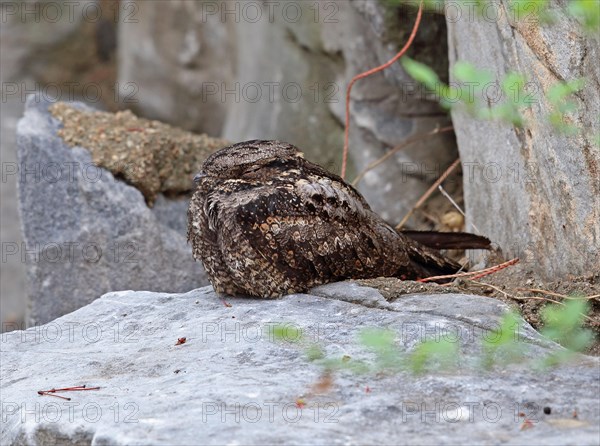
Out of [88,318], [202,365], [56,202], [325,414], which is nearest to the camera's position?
[325,414]

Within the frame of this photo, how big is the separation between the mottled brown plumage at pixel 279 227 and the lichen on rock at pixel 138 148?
1561 millimetres

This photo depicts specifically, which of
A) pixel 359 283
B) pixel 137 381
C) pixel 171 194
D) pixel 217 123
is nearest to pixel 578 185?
pixel 359 283

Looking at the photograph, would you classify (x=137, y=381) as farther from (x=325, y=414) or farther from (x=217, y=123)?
(x=217, y=123)

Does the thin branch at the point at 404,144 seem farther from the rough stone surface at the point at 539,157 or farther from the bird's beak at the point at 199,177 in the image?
the bird's beak at the point at 199,177

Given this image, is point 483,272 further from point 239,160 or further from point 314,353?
point 314,353

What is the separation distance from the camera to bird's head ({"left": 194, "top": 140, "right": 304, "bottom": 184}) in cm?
437

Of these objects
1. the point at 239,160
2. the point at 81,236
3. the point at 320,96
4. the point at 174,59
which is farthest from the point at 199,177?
the point at 174,59

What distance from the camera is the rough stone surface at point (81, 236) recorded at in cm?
585

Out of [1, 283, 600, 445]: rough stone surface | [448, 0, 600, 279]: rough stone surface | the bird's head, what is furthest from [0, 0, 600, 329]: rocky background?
the bird's head

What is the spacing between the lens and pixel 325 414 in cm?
303

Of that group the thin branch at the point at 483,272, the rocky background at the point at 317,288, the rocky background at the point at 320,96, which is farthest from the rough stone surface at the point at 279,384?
the rocky background at the point at 320,96

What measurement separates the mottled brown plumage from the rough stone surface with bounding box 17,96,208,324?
4.64ft

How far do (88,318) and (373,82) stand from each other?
2.97m

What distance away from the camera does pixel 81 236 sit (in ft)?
19.2
